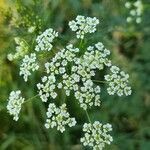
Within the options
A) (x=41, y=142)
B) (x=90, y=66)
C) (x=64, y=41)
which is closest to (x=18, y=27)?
(x=64, y=41)

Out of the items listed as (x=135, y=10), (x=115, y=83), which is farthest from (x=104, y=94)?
(x=115, y=83)

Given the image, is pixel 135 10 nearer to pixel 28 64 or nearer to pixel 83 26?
pixel 83 26

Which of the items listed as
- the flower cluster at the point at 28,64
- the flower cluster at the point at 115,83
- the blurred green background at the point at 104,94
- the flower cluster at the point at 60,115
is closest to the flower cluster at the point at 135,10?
the blurred green background at the point at 104,94

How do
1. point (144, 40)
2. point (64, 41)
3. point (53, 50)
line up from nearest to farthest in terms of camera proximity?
point (53, 50) < point (64, 41) < point (144, 40)

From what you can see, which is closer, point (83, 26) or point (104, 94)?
point (83, 26)

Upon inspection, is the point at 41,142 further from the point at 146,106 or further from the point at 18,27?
the point at 18,27

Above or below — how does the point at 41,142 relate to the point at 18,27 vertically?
below
